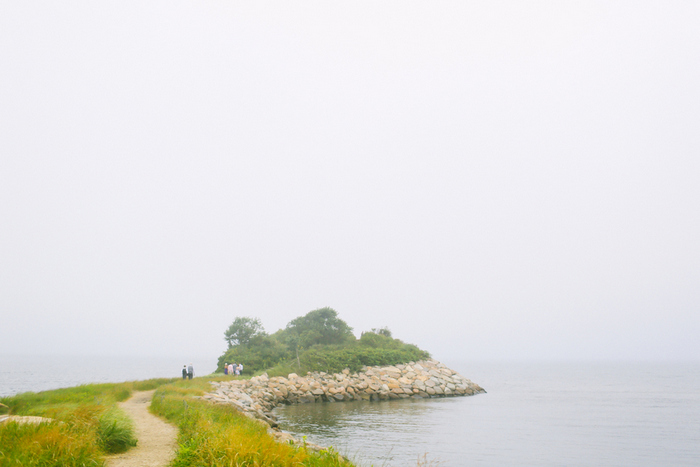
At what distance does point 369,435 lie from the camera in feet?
81.9

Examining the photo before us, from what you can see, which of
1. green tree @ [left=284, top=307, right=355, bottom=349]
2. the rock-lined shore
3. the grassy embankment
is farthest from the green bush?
green tree @ [left=284, top=307, right=355, bottom=349]

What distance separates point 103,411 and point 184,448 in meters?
4.87

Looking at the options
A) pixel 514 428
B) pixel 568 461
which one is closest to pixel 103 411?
pixel 568 461

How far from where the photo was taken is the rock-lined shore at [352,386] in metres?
36.8

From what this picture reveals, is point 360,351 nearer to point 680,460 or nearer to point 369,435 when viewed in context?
point 369,435

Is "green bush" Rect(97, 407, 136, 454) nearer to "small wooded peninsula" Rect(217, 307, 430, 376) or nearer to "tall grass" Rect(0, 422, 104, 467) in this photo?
"tall grass" Rect(0, 422, 104, 467)

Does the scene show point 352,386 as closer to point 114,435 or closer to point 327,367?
point 327,367

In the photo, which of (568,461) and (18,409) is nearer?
(18,409)

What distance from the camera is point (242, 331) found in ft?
182

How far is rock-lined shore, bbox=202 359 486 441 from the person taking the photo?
3675 cm

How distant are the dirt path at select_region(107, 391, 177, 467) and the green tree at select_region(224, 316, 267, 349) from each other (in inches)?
1421

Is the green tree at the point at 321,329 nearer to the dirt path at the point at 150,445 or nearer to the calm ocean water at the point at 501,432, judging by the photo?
the calm ocean water at the point at 501,432

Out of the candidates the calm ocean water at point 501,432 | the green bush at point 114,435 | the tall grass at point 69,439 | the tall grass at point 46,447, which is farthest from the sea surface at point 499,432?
the tall grass at point 46,447

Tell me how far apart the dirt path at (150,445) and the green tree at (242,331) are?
1421 inches
